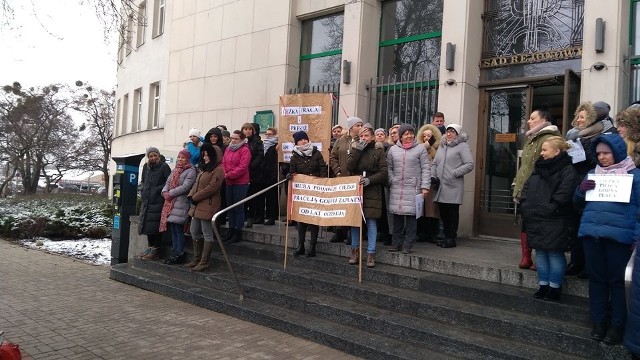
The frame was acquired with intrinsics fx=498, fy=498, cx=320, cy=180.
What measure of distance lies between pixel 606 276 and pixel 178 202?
583 cm

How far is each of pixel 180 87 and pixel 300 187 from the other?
347 inches

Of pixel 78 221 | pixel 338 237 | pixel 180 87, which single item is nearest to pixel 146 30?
pixel 180 87

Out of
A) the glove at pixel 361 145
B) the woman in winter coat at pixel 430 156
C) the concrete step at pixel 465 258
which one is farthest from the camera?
the woman in winter coat at pixel 430 156

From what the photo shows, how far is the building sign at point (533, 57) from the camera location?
7.66 meters

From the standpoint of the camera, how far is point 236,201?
805cm

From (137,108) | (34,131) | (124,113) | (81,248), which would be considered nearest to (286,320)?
(81,248)

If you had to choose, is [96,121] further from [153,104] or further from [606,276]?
[606,276]

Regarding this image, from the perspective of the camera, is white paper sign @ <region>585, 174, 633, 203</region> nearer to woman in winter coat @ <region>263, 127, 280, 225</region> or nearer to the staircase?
the staircase

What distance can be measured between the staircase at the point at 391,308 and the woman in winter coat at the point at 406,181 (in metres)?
0.38

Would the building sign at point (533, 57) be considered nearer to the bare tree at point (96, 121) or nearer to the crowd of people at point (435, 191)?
the crowd of people at point (435, 191)

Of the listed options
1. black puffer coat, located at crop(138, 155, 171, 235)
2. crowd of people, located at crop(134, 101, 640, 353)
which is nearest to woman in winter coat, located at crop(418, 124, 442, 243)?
crowd of people, located at crop(134, 101, 640, 353)

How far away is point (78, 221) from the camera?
13727mm

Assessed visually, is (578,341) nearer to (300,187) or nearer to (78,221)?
(300,187)

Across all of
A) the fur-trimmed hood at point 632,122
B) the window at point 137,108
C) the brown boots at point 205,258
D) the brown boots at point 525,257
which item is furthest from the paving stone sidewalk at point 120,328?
the window at point 137,108
